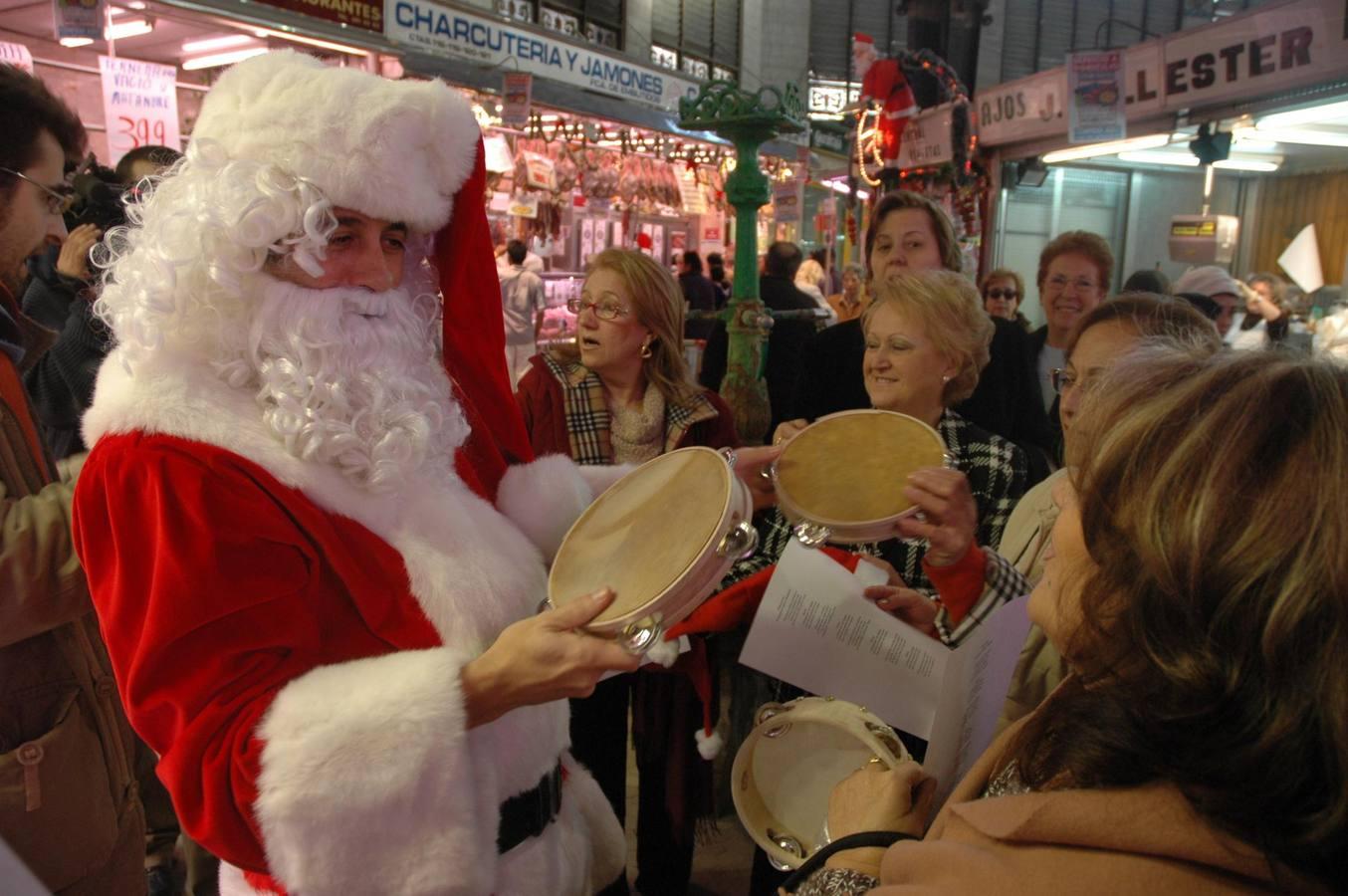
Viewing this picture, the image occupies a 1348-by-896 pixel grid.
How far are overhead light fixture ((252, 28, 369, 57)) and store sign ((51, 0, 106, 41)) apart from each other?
43.2 inches

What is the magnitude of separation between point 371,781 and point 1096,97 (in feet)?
19.1

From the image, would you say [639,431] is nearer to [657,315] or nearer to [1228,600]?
[657,315]

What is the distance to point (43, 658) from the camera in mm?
1470

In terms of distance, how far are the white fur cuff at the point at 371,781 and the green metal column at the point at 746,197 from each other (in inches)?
88.4

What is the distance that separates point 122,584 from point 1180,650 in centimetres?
111

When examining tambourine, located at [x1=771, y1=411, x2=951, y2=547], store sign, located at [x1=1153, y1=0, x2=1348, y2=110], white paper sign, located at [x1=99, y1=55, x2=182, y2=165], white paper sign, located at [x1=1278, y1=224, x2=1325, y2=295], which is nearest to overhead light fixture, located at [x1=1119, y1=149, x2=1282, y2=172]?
white paper sign, located at [x1=1278, y1=224, x2=1325, y2=295]

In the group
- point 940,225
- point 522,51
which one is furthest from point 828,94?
point 940,225

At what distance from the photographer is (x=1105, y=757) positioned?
31.2 inches

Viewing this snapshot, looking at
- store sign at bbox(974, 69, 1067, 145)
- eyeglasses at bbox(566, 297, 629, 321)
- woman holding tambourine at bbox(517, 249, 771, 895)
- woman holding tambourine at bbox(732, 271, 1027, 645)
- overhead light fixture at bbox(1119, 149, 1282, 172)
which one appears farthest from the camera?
overhead light fixture at bbox(1119, 149, 1282, 172)

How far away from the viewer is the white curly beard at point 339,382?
116 centimetres

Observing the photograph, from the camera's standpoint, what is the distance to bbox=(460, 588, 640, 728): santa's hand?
102 cm

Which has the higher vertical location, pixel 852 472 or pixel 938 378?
pixel 938 378

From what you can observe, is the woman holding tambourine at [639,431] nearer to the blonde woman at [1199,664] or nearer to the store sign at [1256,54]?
the blonde woman at [1199,664]

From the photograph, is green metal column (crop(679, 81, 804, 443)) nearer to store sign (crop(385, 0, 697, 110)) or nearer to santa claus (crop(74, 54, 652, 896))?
santa claus (crop(74, 54, 652, 896))
